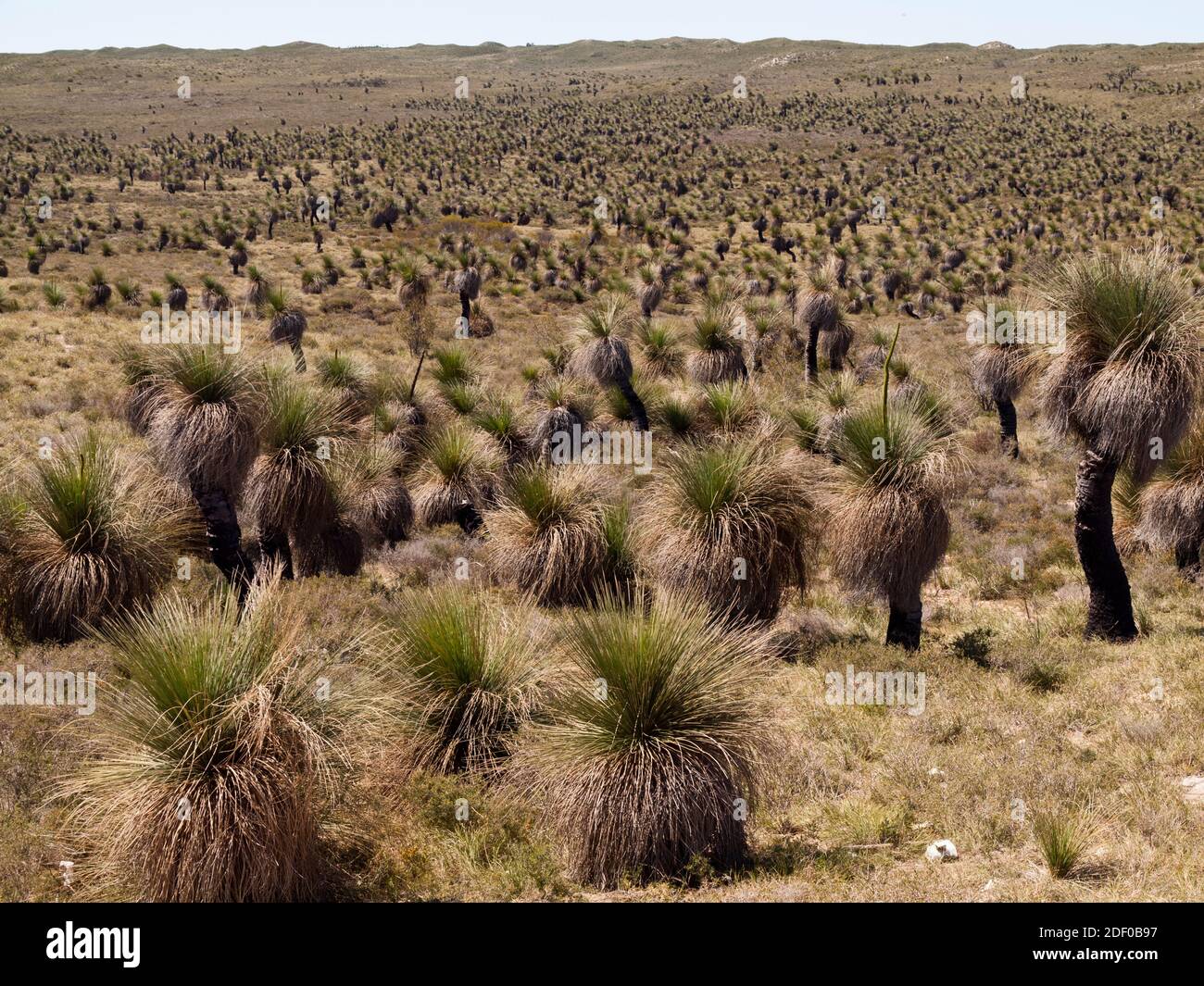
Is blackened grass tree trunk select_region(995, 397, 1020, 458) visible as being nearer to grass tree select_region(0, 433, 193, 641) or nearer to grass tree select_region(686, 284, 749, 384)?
grass tree select_region(686, 284, 749, 384)

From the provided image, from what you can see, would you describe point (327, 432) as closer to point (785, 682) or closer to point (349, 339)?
point (785, 682)

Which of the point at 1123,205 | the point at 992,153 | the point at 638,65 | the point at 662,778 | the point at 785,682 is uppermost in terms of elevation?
the point at 638,65

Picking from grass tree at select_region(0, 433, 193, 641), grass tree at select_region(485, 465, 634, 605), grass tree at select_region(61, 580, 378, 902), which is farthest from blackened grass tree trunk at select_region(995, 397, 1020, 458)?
grass tree at select_region(61, 580, 378, 902)

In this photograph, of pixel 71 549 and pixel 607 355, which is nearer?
pixel 71 549

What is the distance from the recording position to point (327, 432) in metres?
13.4

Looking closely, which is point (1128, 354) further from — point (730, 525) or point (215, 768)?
point (215, 768)

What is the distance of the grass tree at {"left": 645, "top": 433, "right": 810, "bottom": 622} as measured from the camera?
438 inches

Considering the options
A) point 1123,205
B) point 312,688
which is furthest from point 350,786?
point 1123,205

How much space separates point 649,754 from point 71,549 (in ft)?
25.7

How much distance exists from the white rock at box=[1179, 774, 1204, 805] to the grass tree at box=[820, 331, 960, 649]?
4.13 metres

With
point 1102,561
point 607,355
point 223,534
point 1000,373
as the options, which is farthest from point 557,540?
point 1000,373

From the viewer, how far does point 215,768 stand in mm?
5281
